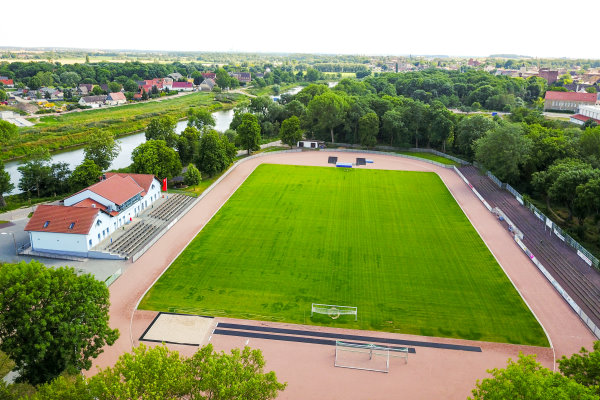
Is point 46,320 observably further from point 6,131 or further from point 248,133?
point 6,131

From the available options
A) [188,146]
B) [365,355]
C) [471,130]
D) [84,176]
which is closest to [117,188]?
[84,176]

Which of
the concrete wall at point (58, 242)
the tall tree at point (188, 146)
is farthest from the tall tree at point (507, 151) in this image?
the concrete wall at point (58, 242)

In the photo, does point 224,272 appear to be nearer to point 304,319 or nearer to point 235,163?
point 304,319

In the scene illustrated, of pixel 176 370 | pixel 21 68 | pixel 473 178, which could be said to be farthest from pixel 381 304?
pixel 21 68

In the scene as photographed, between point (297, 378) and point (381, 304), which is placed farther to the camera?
point (381, 304)

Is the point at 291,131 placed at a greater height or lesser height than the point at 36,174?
greater

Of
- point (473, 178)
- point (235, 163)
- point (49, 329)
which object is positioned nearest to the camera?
point (49, 329)

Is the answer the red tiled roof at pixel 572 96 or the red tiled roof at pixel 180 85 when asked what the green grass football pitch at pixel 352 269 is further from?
the red tiled roof at pixel 180 85
